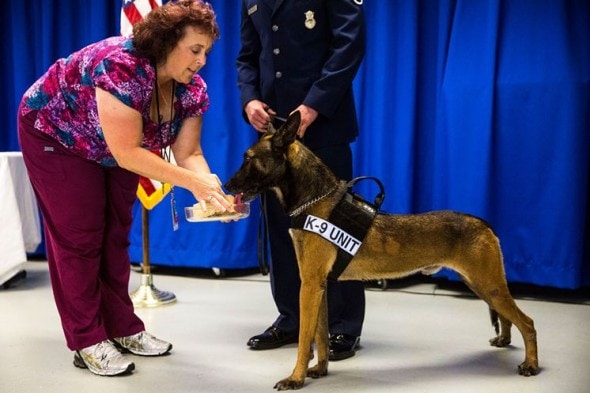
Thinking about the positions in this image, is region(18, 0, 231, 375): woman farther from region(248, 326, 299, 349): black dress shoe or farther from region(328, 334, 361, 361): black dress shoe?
region(328, 334, 361, 361): black dress shoe

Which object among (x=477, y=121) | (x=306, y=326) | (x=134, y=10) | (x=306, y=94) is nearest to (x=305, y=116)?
(x=306, y=94)

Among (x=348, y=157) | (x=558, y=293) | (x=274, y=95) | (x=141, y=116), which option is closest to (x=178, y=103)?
(x=141, y=116)

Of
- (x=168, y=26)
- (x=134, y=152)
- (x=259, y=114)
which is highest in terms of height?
(x=168, y=26)

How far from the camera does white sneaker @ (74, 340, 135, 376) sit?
2760mm

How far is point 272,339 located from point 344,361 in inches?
14.2

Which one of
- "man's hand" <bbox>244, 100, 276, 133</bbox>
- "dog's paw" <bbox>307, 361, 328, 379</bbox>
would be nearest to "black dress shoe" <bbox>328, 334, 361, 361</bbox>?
"dog's paw" <bbox>307, 361, 328, 379</bbox>

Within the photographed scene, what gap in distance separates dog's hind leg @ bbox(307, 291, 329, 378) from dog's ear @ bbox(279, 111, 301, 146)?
64 centimetres

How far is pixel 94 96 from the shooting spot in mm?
2574

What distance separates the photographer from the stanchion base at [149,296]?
4.01 m

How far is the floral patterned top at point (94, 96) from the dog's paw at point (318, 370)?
1053mm

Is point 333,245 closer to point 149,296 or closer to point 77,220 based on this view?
point 77,220

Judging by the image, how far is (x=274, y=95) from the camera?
10.1 ft

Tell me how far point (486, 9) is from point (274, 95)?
164 centimetres

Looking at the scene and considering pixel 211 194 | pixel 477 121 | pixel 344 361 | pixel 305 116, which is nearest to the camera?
pixel 211 194
